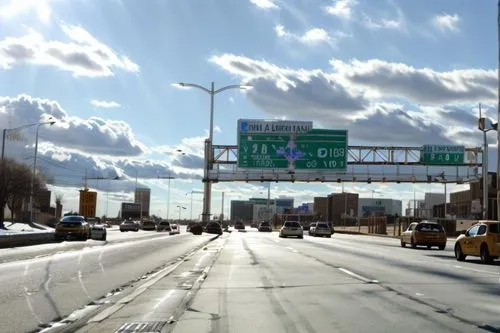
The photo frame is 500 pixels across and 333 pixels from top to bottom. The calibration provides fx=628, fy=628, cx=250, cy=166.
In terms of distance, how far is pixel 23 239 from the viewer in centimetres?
3769

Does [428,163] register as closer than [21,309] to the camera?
No

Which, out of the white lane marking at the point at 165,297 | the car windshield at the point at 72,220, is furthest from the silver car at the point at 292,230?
the white lane marking at the point at 165,297

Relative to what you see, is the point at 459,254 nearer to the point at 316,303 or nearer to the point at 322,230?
the point at 316,303

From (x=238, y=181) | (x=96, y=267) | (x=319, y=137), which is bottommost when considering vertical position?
(x=96, y=267)

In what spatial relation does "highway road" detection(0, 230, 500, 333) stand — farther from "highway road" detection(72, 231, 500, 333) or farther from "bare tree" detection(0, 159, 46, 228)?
"bare tree" detection(0, 159, 46, 228)

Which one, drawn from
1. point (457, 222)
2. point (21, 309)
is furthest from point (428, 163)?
point (21, 309)

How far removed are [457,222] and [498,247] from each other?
178ft

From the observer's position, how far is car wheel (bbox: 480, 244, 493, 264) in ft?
84.4

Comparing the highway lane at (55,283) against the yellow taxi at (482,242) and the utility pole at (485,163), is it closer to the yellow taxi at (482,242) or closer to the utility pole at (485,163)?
the yellow taxi at (482,242)

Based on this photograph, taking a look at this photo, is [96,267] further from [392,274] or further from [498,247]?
[498,247]

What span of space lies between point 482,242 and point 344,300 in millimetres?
15029

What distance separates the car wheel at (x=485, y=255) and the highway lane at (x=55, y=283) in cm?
1315

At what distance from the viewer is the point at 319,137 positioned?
50781mm

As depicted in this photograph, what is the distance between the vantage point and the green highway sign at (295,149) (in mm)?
50469
